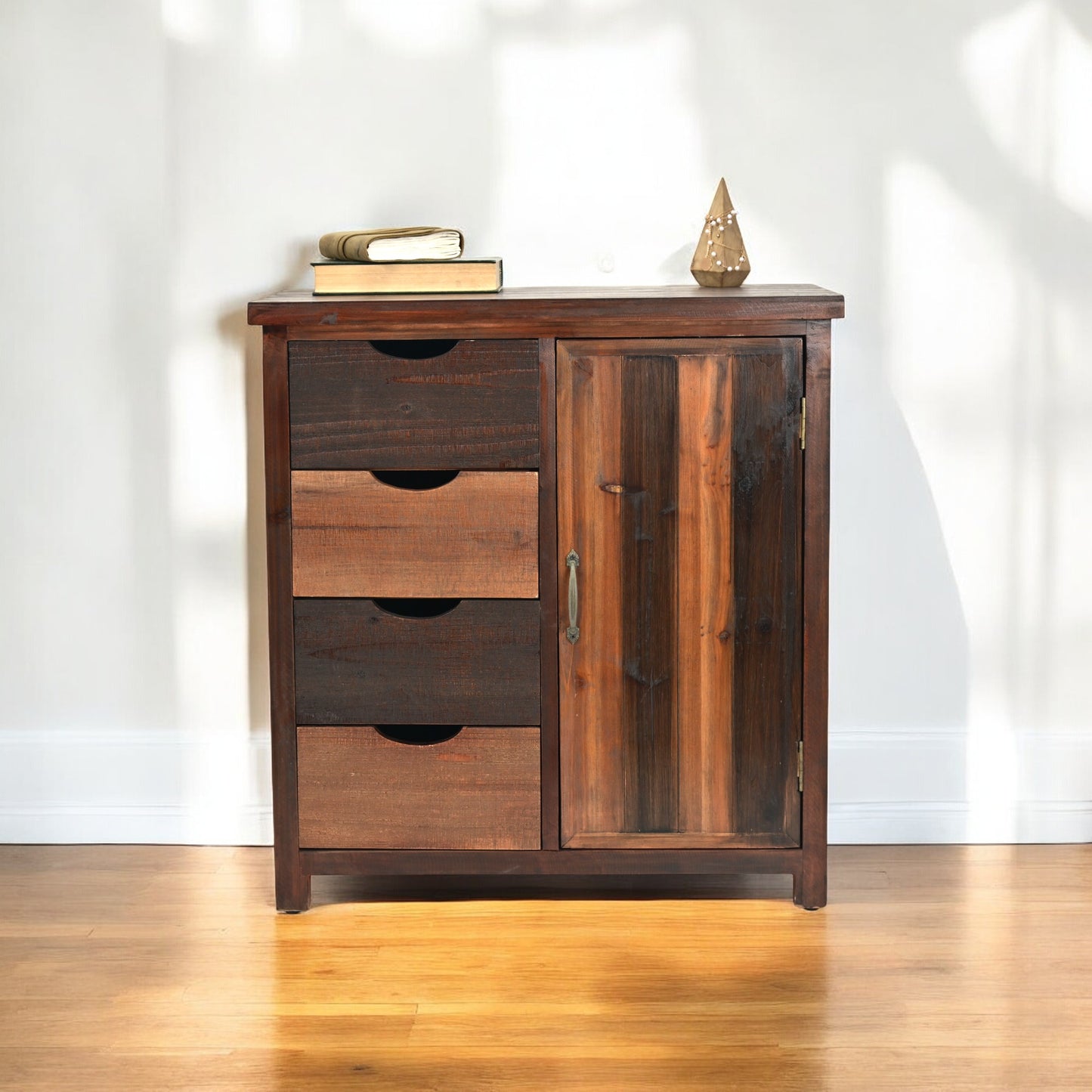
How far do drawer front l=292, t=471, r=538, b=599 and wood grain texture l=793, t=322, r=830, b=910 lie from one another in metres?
0.41

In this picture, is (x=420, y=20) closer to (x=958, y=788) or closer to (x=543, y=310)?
(x=543, y=310)

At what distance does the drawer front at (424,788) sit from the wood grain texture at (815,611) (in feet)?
1.34

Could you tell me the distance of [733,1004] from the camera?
1.83m

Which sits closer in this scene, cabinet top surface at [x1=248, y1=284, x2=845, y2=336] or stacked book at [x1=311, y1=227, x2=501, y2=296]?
cabinet top surface at [x1=248, y1=284, x2=845, y2=336]

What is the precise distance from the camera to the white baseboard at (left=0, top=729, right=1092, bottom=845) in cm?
245

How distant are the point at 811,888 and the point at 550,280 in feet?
3.56

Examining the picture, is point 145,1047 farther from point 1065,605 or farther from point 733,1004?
point 1065,605

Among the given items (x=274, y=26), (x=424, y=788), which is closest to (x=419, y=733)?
(x=424, y=788)

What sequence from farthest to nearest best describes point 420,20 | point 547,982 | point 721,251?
point 420,20, point 721,251, point 547,982

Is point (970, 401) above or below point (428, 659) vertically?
above

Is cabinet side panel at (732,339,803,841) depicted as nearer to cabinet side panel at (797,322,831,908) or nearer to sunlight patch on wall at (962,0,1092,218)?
cabinet side panel at (797,322,831,908)

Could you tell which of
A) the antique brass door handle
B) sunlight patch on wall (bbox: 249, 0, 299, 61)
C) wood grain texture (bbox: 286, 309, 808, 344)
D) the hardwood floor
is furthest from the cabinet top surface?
the hardwood floor

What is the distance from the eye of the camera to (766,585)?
6.80 feet

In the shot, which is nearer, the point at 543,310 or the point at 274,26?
the point at 543,310
